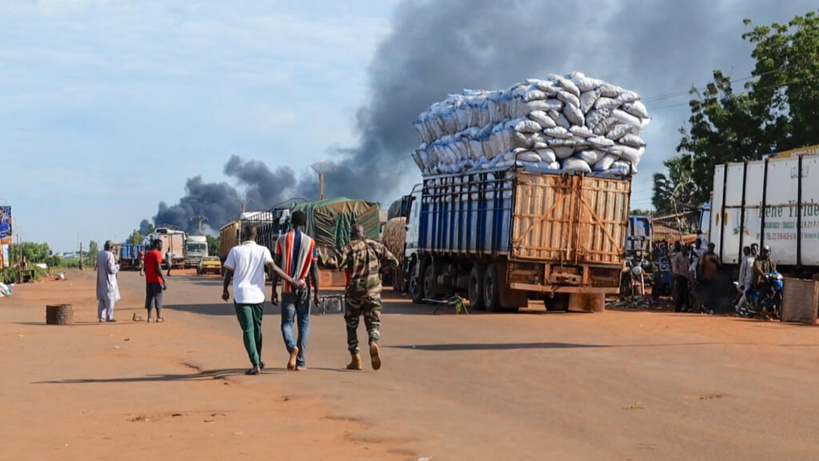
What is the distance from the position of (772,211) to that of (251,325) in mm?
16284

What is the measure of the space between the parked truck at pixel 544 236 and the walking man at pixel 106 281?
25.3 feet

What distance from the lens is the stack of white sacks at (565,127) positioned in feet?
78.1

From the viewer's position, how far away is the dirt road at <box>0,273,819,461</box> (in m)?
8.08

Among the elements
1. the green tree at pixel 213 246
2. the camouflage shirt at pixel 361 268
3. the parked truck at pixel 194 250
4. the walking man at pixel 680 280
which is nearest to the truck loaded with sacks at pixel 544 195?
the walking man at pixel 680 280

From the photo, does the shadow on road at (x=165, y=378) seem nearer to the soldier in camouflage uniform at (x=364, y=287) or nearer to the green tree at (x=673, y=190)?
the soldier in camouflage uniform at (x=364, y=287)

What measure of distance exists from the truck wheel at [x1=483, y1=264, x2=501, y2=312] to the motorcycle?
5059mm

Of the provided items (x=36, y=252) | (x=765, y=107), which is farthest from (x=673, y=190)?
(x=36, y=252)

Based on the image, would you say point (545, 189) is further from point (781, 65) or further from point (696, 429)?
point (781, 65)

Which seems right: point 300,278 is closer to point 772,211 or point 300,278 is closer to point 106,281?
point 106,281

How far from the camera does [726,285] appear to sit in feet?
87.5

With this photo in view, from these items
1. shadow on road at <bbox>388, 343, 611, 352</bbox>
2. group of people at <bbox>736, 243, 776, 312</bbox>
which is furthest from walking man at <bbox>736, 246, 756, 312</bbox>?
shadow on road at <bbox>388, 343, 611, 352</bbox>

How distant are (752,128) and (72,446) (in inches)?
1517

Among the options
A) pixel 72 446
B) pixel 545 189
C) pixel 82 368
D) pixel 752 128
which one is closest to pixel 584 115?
pixel 545 189

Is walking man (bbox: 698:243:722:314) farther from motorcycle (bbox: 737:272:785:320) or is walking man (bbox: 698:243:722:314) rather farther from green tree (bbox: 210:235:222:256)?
green tree (bbox: 210:235:222:256)
